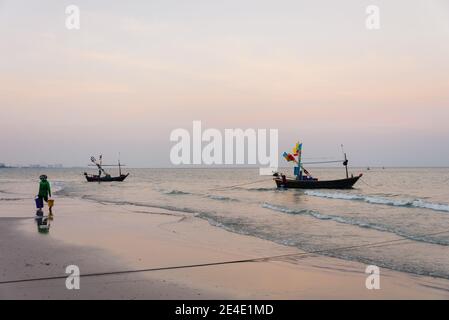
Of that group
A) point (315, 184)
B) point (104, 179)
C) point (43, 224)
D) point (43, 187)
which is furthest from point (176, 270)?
point (104, 179)

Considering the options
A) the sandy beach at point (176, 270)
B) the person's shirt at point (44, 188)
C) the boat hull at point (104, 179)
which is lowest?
the boat hull at point (104, 179)

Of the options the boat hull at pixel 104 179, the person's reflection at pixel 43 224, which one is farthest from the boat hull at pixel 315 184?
the person's reflection at pixel 43 224

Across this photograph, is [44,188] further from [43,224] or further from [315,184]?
[315,184]

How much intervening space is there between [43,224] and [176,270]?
27.4ft

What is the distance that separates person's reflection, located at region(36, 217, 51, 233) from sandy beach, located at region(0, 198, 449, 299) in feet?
0.77

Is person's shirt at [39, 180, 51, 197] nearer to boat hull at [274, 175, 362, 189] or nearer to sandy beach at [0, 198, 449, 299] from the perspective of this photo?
sandy beach at [0, 198, 449, 299]

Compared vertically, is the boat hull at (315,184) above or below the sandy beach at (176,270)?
below

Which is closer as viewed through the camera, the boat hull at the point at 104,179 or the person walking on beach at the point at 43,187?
the person walking on beach at the point at 43,187

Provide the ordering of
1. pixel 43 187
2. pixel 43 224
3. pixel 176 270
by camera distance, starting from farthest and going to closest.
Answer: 1. pixel 43 187
2. pixel 43 224
3. pixel 176 270

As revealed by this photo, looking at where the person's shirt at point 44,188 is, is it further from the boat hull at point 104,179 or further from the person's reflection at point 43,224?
the boat hull at point 104,179

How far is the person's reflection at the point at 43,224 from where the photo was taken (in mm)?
13690

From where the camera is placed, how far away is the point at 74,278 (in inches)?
296

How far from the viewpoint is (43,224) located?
49.7 ft

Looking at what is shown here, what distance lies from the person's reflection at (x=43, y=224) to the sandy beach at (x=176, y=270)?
0.77 ft
